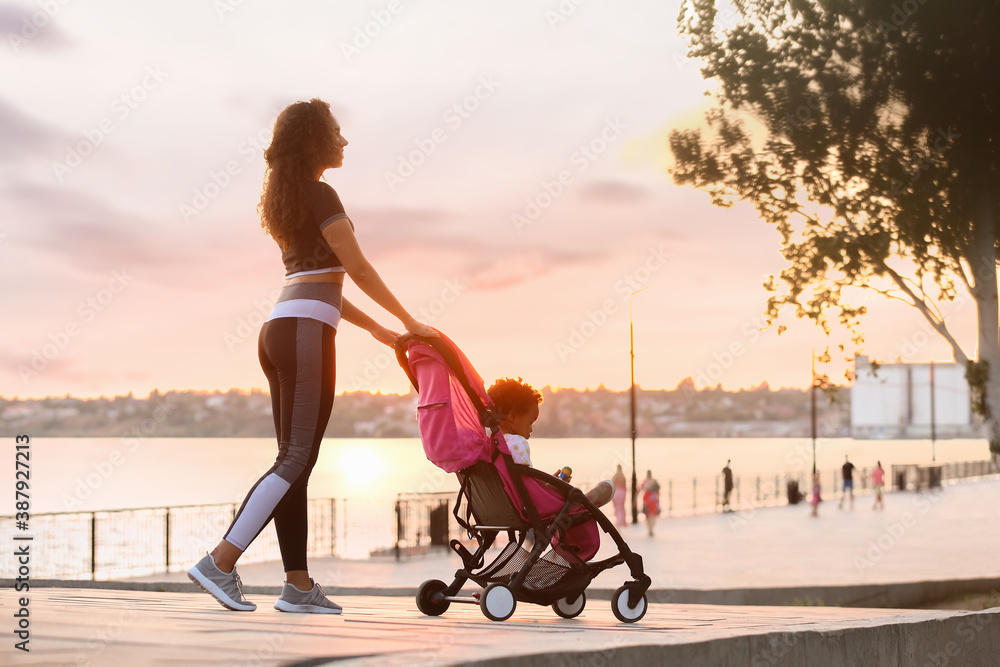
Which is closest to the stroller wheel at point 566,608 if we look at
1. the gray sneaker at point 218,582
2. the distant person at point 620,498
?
the gray sneaker at point 218,582

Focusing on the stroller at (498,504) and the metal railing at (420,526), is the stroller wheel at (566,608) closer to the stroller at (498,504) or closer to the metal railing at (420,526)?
the stroller at (498,504)

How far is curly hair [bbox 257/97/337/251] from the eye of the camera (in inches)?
183

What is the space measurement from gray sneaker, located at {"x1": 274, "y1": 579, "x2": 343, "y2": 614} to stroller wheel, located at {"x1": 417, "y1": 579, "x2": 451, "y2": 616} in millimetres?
632

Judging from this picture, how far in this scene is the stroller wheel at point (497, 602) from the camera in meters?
4.73

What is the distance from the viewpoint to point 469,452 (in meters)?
4.91

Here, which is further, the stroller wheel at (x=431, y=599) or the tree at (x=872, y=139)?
the tree at (x=872, y=139)

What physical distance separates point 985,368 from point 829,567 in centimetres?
702

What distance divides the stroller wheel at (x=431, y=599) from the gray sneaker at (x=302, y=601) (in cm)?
63

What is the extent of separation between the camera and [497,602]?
4766 millimetres

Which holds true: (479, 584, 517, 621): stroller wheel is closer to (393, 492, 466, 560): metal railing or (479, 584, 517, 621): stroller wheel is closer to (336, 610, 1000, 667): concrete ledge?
(336, 610, 1000, 667): concrete ledge

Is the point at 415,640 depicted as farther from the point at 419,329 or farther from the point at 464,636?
the point at 419,329

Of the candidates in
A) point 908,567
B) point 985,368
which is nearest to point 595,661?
point 985,368

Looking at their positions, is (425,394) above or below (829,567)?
above

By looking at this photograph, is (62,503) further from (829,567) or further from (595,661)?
(595,661)
